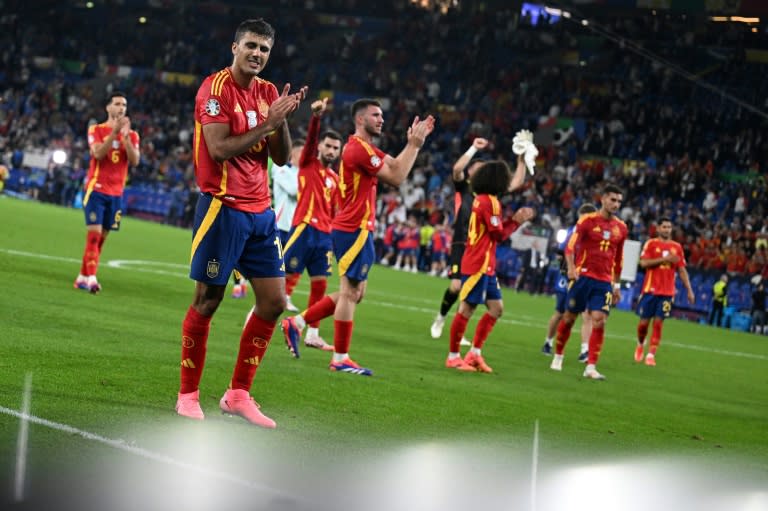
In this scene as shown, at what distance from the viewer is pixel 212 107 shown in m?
6.70

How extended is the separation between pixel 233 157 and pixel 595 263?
7.84 m

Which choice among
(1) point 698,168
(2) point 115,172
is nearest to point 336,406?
(2) point 115,172

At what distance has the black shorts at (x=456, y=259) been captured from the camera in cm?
1645

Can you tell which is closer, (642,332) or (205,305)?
(205,305)

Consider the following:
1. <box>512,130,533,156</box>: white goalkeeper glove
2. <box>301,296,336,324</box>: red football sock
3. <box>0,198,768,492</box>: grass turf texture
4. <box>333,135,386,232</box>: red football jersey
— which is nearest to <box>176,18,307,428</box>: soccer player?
<box>0,198,768,492</box>: grass turf texture

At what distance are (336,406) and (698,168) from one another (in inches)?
1218

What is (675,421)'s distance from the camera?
1030cm

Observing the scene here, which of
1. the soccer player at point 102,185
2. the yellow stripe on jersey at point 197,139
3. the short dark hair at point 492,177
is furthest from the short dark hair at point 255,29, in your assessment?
the soccer player at point 102,185

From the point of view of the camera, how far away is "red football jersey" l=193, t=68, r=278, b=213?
675cm

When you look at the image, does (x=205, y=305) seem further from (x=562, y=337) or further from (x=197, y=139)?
(x=562, y=337)

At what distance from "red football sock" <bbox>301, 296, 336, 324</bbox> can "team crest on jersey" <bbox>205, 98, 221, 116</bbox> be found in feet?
15.5

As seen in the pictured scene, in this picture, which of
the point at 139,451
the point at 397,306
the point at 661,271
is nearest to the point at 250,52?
the point at 139,451

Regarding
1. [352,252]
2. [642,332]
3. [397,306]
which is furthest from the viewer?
[397,306]

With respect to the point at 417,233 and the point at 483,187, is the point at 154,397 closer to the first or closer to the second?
the point at 483,187
